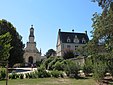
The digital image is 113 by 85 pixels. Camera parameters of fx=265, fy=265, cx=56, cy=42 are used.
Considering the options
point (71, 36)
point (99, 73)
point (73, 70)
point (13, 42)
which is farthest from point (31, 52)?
point (99, 73)

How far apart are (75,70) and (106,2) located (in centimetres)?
Result: 1470

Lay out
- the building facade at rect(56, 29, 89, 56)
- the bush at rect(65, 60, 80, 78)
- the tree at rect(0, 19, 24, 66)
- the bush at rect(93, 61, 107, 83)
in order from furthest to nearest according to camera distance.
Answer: the building facade at rect(56, 29, 89, 56) < the tree at rect(0, 19, 24, 66) < the bush at rect(65, 60, 80, 78) < the bush at rect(93, 61, 107, 83)

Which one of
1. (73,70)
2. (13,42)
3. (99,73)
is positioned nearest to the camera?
(99,73)

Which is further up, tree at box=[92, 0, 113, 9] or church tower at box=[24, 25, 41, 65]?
church tower at box=[24, 25, 41, 65]

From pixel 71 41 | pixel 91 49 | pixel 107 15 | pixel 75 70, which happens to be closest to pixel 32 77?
pixel 75 70

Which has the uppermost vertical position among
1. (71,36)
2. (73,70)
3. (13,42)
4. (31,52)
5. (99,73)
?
(71,36)

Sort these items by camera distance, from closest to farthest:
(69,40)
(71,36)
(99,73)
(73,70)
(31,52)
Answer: (99,73) → (73,70) → (69,40) → (71,36) → (31,52)

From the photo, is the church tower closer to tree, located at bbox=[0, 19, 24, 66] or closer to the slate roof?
the slate roof

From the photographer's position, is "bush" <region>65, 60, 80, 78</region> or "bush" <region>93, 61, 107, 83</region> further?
"bush" <region>65, 60, 80, 78</region>

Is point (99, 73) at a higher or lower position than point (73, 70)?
lower

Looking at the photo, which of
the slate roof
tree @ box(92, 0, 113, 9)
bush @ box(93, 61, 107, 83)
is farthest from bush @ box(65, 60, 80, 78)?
the slate roof

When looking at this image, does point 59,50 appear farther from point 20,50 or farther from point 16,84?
point 16,84

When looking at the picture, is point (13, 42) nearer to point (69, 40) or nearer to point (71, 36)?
point (69, 40)

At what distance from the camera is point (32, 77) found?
1223 inches
